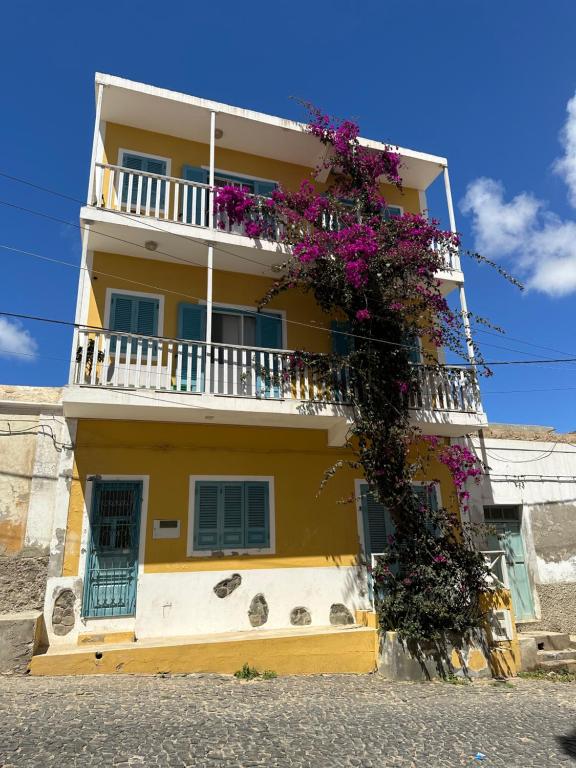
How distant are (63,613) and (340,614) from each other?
460 centimetres

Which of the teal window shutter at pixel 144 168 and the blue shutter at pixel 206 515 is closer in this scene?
the blue shutter at pixel 206 515

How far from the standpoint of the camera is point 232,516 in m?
9.26

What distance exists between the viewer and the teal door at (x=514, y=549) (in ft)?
35.4

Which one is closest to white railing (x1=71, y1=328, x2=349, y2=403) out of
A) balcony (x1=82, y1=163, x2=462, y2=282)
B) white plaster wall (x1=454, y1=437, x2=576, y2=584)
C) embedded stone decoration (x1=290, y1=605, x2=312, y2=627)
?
balcony (x1=82, y1=163, x2=462, y2=282)

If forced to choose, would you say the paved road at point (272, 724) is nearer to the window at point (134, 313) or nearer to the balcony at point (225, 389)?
the balcony at point (225, 389)

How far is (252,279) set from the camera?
35.9ft

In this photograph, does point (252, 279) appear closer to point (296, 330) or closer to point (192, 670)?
point (296, 330)

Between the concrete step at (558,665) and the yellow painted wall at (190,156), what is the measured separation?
33.6ft

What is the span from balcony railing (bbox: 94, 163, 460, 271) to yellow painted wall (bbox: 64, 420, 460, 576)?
3918mm

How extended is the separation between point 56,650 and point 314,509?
15.4 feet

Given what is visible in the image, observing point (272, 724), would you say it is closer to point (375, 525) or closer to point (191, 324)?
point (375, 525)

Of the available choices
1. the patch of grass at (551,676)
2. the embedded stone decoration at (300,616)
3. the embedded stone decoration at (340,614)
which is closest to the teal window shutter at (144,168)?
the embedded stone decoration at (300,616)

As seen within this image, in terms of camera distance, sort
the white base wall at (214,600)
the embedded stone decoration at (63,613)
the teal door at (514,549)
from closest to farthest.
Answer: the embedded stone decoration at (63,613)
the white base wall at (214,600)
the teal door at (514,549)

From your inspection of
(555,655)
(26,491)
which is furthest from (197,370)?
(555,655)
